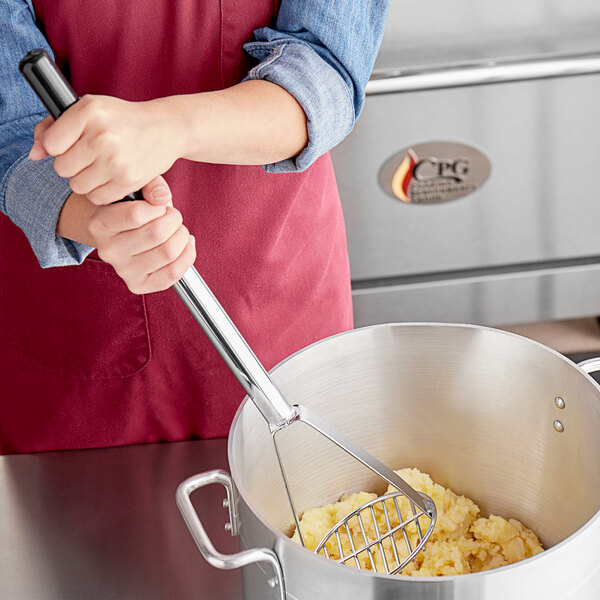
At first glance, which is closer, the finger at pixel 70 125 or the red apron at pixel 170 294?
the finger at pixel 70 125

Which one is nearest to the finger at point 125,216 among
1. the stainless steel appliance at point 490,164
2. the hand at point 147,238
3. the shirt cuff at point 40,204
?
the hand at point 147,238

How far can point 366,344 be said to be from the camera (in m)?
0.56

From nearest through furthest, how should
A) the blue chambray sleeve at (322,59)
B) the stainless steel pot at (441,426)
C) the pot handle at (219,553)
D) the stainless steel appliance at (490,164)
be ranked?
the pot handle at (219,553)
the stainless steel pot at (441,426)
the blue chambray sleeve at (322,59)
the stainless steel appliance at (490,164)

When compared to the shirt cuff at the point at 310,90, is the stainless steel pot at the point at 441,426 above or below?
below

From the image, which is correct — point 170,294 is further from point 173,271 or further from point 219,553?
point 219,553

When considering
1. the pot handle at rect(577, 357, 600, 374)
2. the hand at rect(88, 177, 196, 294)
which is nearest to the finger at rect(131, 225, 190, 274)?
the hand at rect(88, 177, 196, 294)

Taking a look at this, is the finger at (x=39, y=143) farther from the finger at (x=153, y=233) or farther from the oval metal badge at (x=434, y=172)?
the oval metal badge at (x=434, y=172)

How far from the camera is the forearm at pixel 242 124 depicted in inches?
20.9

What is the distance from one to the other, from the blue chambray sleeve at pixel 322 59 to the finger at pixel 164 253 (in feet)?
0.52

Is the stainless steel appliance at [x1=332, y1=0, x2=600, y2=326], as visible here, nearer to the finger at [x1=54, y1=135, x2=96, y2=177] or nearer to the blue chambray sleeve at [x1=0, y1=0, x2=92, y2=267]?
the blue chambray sleeve at [x1=0, y1=0, x2=92, y2=267]

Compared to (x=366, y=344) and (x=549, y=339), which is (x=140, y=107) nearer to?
(x=366, y=344)

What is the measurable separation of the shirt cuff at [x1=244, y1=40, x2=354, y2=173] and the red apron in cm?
8

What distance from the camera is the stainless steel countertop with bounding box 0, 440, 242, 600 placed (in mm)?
558

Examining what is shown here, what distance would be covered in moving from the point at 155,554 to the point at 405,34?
88 cm
